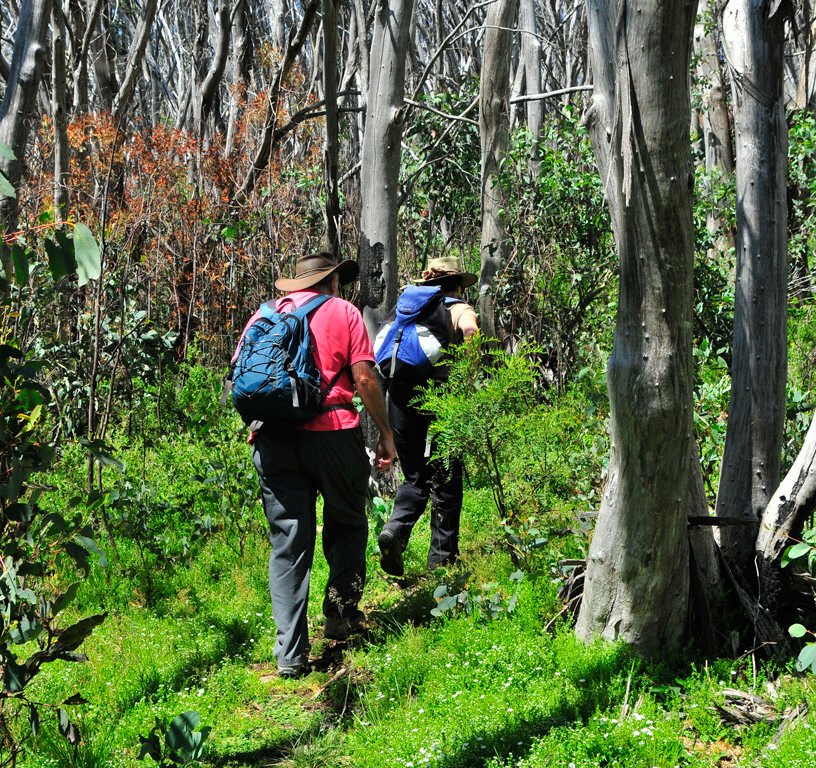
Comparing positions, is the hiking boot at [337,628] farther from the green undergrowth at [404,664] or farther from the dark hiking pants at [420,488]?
the dark hiking pants at [420,488]

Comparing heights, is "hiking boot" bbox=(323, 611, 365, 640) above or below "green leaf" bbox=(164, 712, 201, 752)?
below

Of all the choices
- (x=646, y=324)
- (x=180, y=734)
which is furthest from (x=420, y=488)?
(x=180, y=734)

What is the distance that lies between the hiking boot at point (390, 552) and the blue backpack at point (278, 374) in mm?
1146

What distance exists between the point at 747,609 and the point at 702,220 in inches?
177

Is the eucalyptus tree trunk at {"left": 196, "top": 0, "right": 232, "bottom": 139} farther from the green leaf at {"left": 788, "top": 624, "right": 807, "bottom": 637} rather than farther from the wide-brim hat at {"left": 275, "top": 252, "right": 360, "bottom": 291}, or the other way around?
the green leaf at {"left": 788, "top": 624, "right": 807, "bottom": 637}

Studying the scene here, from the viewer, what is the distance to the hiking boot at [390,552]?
4.62 metres

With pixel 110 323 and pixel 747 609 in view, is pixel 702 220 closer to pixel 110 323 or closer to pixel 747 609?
pixel 747 609

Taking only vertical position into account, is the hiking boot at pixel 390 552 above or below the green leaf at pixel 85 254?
below

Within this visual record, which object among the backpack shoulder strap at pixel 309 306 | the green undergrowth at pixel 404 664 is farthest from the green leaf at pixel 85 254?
the backpack shoulder strap at pixel 309 306

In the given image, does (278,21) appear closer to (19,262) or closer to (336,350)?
(336,350)

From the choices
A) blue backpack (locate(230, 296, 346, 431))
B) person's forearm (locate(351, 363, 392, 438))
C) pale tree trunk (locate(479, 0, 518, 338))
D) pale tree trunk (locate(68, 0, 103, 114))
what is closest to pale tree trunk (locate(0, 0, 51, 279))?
blue backpack (locate(230, 296, 346, 431))

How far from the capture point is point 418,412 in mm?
4770

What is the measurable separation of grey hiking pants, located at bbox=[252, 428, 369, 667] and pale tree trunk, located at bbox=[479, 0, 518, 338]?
13.2 feet

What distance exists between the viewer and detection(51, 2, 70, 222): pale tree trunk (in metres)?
6.39
